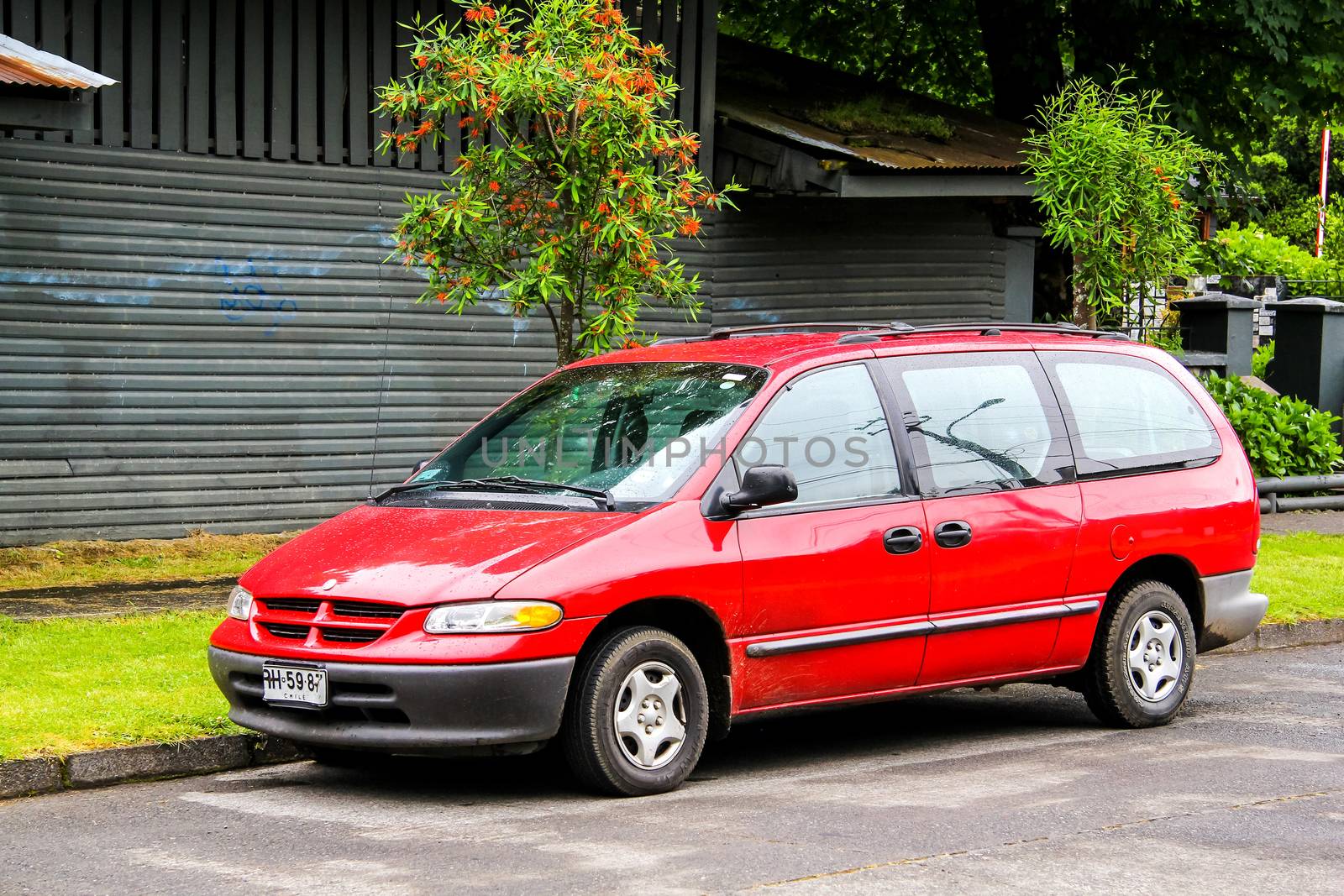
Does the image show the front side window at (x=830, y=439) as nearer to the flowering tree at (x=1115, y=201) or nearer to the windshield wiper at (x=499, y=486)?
the windshield wiper at (x=499, y=486)

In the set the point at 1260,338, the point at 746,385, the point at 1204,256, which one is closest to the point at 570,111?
the point at 746,385

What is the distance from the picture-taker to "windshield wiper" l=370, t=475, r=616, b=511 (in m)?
6.95

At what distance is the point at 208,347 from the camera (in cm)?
1291

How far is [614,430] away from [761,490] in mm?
881

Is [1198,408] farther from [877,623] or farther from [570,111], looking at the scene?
[570,111]

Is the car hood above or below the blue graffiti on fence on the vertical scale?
below

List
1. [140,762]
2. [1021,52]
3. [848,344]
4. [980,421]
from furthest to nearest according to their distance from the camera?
[1021,52] < [980,421] < [848,344] < [140,762]

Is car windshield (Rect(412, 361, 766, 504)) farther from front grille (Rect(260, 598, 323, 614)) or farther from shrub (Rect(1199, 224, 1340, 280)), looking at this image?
shrub (Rect(1199, 224, 1340, 280))

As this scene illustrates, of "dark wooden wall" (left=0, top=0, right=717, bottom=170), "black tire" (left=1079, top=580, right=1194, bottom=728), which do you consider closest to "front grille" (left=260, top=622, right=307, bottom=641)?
"black tire" (left=1079, top=580, right=1194, bottom=728)

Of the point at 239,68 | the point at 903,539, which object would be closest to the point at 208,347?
the point at 239,68

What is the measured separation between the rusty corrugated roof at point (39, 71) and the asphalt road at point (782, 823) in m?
4.40

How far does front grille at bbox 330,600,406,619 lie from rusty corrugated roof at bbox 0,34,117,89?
456 cm

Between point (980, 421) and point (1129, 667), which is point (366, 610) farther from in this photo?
point (1129, 667)

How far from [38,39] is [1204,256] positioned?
40.5 ft
